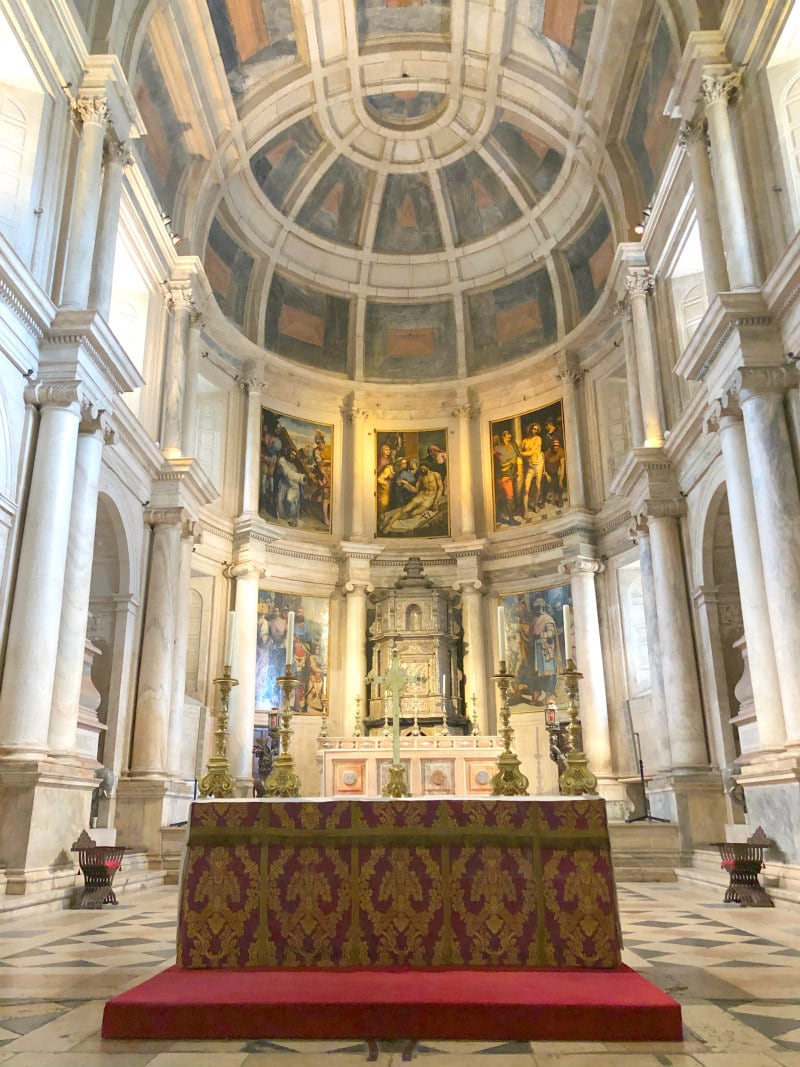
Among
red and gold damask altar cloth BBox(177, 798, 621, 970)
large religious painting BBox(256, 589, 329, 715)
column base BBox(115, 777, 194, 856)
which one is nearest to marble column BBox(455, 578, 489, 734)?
large religious painting BBox(256, 589, 329, 715)

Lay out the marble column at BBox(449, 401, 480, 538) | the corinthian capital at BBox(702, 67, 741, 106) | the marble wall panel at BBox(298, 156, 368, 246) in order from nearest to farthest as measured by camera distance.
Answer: the corinthian capital at BBox(702, 67, 741, 106), the marble column at BBox(449, 401, 480, 538), the marble wall panel at BBox(298, 156, 368, 246)

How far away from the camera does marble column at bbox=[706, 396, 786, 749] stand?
10.1m

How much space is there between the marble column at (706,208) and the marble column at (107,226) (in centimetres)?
864

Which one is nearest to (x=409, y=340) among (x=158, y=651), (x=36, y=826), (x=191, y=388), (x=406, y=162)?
(x=406, y=162)

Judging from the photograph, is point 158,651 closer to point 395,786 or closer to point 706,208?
point 395,786

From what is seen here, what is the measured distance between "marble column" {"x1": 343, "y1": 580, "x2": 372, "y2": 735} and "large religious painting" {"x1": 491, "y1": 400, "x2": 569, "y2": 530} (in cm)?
405

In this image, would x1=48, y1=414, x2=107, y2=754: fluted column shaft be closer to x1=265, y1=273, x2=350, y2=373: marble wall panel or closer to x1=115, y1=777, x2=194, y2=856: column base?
x1=115, y1=777, x2=194, y2=856: column base

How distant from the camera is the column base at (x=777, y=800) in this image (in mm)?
9062

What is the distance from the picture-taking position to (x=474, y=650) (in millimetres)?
20359

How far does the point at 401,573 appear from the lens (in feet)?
70.8

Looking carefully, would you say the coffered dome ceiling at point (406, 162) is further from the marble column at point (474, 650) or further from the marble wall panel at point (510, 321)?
the marble column at point (474, 650)

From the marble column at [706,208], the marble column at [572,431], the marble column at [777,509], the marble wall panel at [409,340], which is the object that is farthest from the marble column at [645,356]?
the marble wall panel at [409,340]

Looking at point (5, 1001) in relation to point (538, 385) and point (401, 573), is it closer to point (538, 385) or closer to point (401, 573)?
point (401, 573)

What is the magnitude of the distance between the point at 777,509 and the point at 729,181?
188 inches
